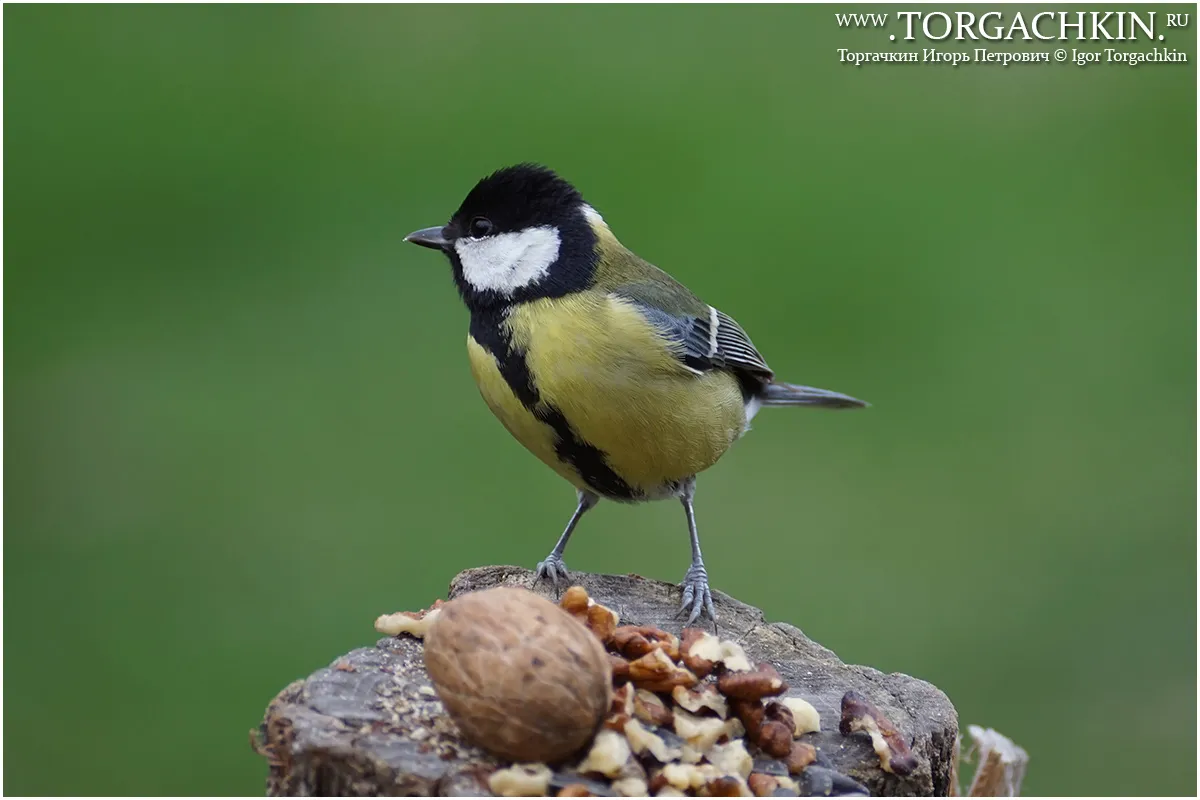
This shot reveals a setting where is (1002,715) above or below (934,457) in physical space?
below

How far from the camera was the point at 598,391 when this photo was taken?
2371 millimetres

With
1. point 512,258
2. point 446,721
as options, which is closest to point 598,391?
point 512,258

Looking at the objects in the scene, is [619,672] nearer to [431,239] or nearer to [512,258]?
[512,258]

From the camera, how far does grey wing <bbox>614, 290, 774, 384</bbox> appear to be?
2.53 metres

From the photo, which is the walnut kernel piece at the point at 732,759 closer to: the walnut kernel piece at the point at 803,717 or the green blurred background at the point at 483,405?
the walnut kernel piece at the point at 803,717

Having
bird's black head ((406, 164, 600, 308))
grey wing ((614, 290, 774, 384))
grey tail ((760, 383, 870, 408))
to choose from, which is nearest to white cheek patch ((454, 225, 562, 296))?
bird's black head ((406, 164, 600, 308))

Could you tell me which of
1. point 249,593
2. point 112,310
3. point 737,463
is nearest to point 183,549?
point 249,593

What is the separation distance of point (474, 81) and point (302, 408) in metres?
1.65

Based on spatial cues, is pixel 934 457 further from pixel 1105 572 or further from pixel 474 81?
pixel 474 81

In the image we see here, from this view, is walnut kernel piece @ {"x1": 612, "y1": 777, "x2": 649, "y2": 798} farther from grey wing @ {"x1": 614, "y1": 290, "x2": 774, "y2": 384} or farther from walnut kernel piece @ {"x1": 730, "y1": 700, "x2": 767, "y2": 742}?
grey wing @ {"x1": 614, "y1": 290, "x2": 774, "y2": 384}

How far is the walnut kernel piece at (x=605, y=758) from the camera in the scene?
1715 millimetres

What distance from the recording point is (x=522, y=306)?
2438 mm

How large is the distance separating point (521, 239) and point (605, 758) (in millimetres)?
1129

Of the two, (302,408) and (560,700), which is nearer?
(560,700)
